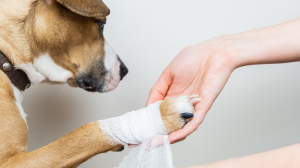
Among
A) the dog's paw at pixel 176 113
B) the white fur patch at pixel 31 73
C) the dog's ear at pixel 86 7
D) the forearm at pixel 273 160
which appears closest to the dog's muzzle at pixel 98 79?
the white fur patch at pixel 31 73

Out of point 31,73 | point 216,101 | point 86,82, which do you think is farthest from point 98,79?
point 216,101

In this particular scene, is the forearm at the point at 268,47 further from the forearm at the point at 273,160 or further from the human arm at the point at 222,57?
the forearm at the point at 273,160

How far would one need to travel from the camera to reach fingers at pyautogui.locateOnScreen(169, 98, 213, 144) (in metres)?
0.85

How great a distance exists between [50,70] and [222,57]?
871mm

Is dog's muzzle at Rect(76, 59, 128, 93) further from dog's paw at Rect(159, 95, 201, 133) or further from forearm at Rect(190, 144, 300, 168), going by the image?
forearm at Rect(190, 144, 300, 168)

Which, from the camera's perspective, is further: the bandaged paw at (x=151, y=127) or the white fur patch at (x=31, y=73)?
the white fur patch at (x=31, y=73)

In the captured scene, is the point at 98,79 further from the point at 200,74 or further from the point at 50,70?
the point at 200,74

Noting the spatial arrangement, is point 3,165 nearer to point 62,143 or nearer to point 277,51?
point 62,143

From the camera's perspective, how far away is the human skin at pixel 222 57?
999mm

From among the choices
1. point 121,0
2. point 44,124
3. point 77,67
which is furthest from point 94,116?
point 121,0

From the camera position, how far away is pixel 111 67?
4.40 ft

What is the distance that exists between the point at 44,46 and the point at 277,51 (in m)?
1.12

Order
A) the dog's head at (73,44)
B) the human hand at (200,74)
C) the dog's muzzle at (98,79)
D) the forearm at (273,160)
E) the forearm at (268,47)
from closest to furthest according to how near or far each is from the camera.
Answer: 1. the forearm at (273,160)
2. the human hand at (200,74)
3. the forearm at (268,47)
4. the dog's head at (73,44)
5. the dog's muzzle at (98,79)

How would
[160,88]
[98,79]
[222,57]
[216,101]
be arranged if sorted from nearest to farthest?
1. [222,57]
2. [160,88]
3. [98,79]
4. [216,101]
